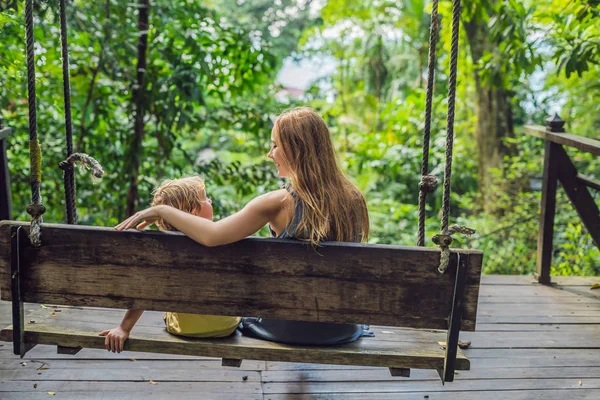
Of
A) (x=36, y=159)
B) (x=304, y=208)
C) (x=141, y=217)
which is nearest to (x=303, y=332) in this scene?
(x=304, y=208)

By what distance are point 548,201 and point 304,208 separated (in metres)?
2.24

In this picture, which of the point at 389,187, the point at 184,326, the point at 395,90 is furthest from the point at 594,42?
the point at 395,90

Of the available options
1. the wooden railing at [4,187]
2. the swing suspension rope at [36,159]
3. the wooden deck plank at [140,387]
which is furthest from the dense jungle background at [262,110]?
the wooden deck plank at [140,387]

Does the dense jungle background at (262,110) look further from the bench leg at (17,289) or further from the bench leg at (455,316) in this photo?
the bench leg at (455,316)

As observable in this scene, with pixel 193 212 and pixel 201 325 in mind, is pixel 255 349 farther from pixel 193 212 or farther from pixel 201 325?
pixel 193 212

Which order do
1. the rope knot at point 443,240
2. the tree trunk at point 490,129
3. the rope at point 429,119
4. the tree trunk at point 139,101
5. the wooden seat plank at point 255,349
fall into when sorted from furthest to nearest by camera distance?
1. the tree trunk at point 490,129
2. the tree trunk at point 139,101
3. the rope at point 429,119
4. the wooden seat plank at point 255,349
5. the rope knot at point 443,240

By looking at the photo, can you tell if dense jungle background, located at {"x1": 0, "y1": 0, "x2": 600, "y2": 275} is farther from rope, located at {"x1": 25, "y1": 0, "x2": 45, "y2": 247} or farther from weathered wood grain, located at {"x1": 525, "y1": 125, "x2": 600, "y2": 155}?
weathered wood grain, located at {"x1": 525, "y1": 125, "x2": 600, "y2": 155}

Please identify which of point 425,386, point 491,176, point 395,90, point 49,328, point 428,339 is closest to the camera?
point 49,328

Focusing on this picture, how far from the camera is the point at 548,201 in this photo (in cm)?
368

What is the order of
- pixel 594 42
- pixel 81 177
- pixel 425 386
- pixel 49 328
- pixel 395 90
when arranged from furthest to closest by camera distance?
pixel 395 90 < pixel 81 177 < pixel 594 42 < pixel 425 386 < pixel 49 328

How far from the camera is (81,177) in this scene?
4.63m

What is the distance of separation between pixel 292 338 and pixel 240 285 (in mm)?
303

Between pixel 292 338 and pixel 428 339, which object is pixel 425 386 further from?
pixel 292 338

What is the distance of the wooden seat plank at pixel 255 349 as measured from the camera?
193 cm
